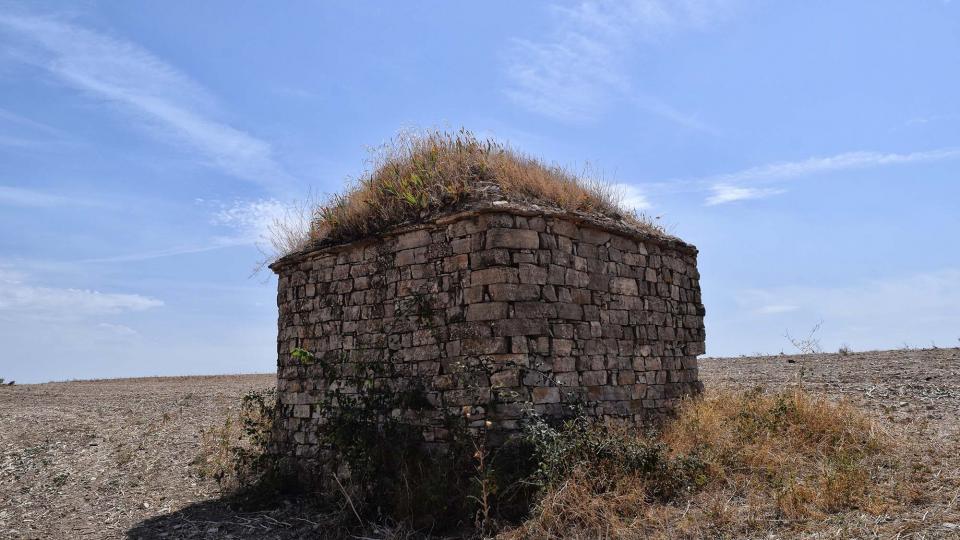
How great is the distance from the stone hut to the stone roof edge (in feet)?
0.06

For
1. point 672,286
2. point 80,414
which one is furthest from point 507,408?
point 80,414

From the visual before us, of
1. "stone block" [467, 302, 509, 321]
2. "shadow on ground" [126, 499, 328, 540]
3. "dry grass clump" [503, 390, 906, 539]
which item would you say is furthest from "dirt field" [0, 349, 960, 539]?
"stone block" [467, 302, 509, 321]

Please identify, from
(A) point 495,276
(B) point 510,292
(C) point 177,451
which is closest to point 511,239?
(A) point 495,276

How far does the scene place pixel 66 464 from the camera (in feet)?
34.7

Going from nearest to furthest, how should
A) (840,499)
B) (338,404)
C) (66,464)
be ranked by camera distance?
(840,499) < (338,404) < (66,464)

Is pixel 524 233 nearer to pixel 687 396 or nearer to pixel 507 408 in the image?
pixel 507 408

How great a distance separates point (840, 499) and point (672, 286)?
3.92 m

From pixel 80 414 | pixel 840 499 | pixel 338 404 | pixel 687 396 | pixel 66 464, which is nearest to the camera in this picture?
pixel 840 499

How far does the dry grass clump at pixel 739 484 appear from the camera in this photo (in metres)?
5.92

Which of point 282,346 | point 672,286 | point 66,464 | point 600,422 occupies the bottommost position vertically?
point 66,464

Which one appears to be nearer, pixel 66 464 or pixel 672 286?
pixel 672 286

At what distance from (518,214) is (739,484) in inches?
132

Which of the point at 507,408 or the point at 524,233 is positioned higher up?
the point at 524,233

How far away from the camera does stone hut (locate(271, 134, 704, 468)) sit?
23.1ft
